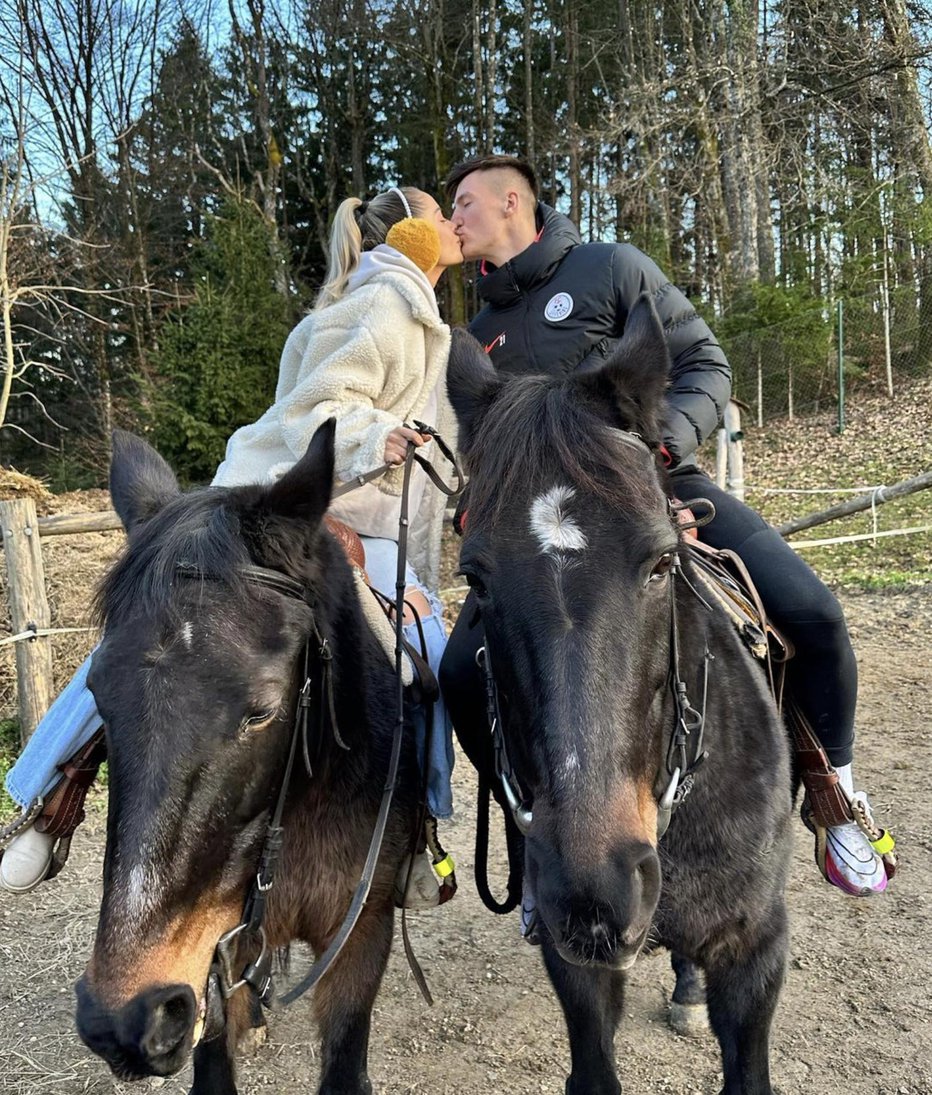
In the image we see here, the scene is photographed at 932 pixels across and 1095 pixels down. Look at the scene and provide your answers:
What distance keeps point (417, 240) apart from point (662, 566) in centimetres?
205

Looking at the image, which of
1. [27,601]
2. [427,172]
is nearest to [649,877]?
[27,601]

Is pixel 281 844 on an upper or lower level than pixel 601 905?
lower

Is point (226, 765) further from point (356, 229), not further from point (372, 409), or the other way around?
point (356, 229)

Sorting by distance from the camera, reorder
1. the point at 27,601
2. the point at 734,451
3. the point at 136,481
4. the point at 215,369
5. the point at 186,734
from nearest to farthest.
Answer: the point at 186,734 < the point at 136,481 < the point at 27,601 < the point at 734,451 < the point at 215,369

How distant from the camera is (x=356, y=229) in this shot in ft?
11.1

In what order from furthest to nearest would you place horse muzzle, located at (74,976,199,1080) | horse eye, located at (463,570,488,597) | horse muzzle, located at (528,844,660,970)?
1. horse eye, located at (463,570,488,597)
2. horse muzzle, located at (74,976,199,1080)
3. horse muzzle, located at (528,844,660,970)

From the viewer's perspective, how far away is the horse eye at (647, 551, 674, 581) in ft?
5.87

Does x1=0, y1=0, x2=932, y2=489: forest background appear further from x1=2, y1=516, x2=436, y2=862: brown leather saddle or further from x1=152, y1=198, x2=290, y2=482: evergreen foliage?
x1=2, y1=516, x2=436, y2=862: brown leather saddle

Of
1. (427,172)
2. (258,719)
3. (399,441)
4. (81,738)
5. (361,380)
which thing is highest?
(427,172)

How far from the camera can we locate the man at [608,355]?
8.71ft

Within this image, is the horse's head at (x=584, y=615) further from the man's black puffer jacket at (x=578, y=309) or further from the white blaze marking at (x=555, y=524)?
the man's black puffer jacket at (x=578, y=309)

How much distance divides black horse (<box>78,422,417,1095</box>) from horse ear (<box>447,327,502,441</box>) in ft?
1.26

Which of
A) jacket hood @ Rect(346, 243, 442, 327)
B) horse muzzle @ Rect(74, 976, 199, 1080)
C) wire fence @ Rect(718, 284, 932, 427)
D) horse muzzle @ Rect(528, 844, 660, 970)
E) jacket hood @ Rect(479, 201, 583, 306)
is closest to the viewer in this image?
horse muzzle @ Rect(528, 844, 660, 970)

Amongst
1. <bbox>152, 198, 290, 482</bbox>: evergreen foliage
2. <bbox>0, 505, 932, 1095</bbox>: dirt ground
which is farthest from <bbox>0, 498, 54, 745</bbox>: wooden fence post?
<bbox>152, 198, 290, 482</bbox>: evergreen foliage
